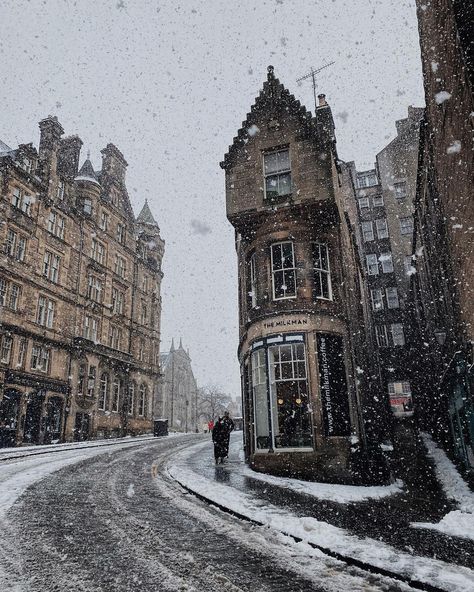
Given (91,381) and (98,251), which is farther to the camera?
(98,251)

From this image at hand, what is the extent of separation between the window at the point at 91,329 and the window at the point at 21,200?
9.55 m

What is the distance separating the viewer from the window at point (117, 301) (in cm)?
3906

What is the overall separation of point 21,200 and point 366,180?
99.3 ft

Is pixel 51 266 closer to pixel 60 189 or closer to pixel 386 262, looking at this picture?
pixel 60 189

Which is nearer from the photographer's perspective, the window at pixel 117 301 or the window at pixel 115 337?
the window at pixel 115 337

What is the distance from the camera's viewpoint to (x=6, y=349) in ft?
86.7

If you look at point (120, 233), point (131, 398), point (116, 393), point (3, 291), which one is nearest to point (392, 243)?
point (120, 233)

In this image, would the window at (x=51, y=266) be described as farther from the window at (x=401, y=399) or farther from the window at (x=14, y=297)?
the window at (x=401, y=399)

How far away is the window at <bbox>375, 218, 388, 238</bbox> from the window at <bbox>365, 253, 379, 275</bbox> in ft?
6.76

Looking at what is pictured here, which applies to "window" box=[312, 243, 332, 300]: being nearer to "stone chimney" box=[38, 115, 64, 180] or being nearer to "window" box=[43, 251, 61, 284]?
"window" box=[43, 251, 61, 284]

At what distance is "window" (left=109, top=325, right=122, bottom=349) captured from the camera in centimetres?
3834

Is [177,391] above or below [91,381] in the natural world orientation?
above

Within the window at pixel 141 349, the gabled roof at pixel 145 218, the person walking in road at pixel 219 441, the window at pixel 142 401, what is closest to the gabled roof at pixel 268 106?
the person walking in road at pixel 219 441

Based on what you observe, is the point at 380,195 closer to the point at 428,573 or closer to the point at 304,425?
the point at 304,425
